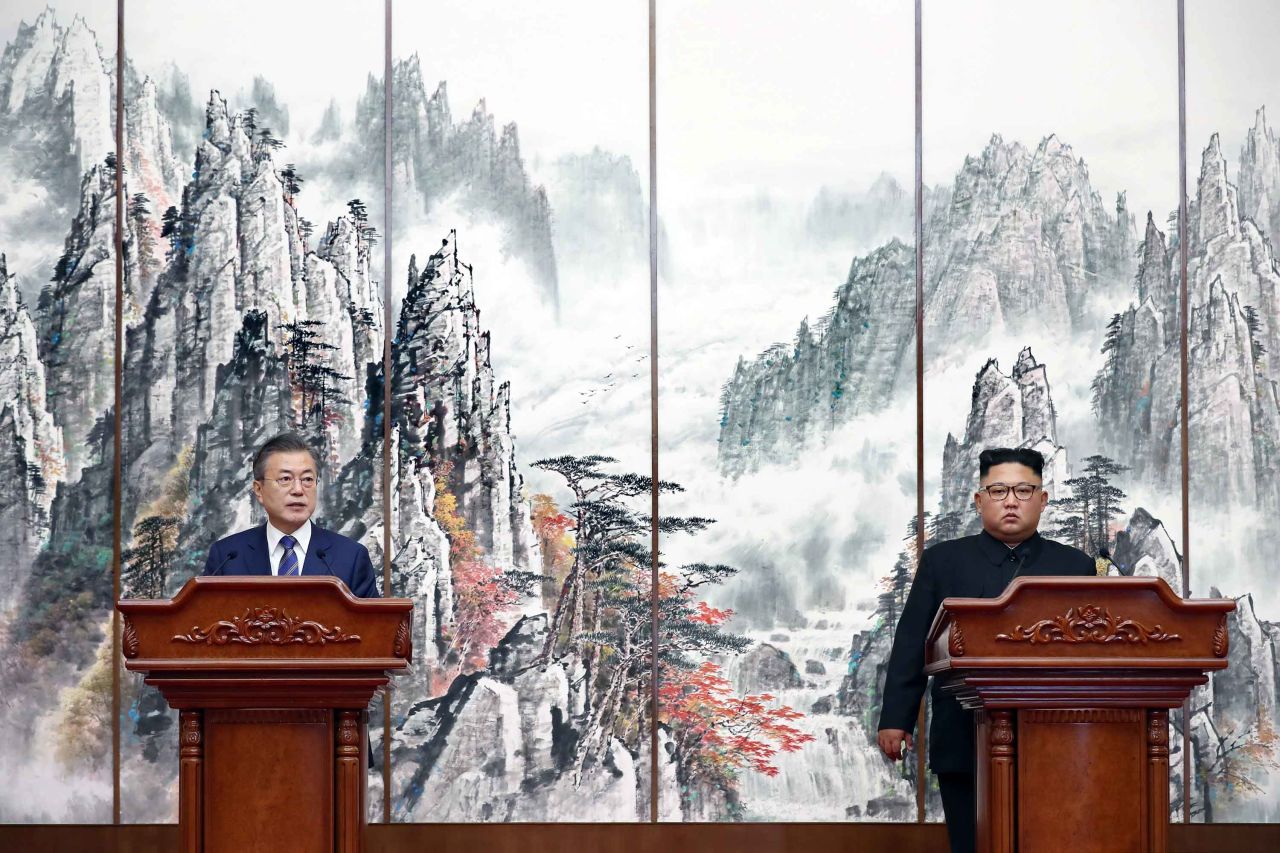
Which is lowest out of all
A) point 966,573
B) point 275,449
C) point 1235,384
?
point 966,573

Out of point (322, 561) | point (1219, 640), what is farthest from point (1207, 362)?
point (322, 561)

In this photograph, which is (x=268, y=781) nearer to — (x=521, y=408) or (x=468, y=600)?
(x=468, y=600)

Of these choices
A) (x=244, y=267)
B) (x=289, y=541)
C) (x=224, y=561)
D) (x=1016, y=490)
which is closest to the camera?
(x=224, y=561)

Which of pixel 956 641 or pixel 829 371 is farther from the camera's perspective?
pixel 829 371

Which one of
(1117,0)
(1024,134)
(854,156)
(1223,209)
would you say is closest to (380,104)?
(854,156)

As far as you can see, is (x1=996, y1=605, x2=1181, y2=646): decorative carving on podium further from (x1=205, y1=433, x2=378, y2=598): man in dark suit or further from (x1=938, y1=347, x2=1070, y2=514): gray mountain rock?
(x1=938, y1=347, x2=1070, y2=514): gray mountain rock

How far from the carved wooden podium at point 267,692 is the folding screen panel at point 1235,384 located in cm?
350

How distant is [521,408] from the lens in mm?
5523

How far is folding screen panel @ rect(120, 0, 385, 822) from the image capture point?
17.9 ft

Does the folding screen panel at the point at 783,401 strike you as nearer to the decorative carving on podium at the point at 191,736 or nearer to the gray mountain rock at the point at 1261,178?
the gray mountain rock at the point at 1261,178

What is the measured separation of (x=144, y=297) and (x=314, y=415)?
0.78 meters

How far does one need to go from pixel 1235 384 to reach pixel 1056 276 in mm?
776

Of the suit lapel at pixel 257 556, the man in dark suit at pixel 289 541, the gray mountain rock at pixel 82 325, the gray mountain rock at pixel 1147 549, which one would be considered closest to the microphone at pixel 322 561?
the man in dark suit at pixel 289 541

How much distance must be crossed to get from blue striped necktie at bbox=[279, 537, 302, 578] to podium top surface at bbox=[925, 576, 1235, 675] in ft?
5.61
